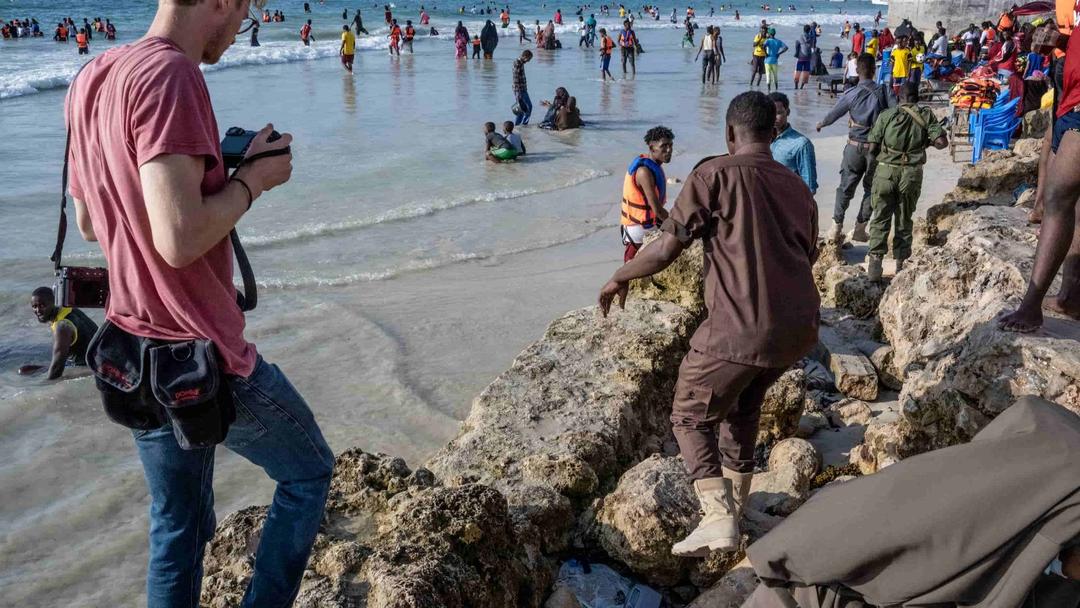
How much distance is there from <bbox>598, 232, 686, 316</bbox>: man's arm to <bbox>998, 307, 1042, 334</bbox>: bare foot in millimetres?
1376

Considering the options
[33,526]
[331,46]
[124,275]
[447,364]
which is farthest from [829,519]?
[331,46]

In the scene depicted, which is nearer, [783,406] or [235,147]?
[235,147]

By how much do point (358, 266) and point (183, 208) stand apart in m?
7.20

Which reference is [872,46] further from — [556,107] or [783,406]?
[783,406]

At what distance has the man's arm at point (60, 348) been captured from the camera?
6.23 metres

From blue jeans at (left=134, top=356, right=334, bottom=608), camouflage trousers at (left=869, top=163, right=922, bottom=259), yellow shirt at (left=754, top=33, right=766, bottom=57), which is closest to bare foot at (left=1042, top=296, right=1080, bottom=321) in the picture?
blue jeans at (left=134, top=356, right=334, bottom=608)

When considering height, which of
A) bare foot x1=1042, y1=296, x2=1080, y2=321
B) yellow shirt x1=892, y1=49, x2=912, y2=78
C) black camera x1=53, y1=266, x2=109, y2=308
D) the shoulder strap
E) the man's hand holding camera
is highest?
yellow shirt x1=892, y1=49, x2=912, y2=78

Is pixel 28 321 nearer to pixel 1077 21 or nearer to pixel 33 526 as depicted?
pixel 33 526

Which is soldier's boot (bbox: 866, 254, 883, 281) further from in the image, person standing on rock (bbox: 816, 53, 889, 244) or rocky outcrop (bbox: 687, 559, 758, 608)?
rocky outcrop (bbox: 687, 559, 758, 608)

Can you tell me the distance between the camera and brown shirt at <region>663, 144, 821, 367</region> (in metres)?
3.13

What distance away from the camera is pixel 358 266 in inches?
356

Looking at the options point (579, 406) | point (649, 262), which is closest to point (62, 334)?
point (579, 406)

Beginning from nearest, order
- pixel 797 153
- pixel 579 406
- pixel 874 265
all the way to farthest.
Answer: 1. pixel 579 406
2. pixel 874 265
3. pixel 797 153

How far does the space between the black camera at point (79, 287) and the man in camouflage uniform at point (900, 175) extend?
6298 mm
